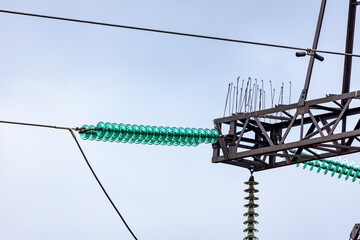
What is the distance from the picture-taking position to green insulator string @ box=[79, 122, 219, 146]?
27250 mm

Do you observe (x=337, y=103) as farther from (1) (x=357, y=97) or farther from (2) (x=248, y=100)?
(2) (x=248, y=100)

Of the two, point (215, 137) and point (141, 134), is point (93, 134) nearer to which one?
point (141, 134)

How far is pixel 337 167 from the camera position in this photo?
30547mm

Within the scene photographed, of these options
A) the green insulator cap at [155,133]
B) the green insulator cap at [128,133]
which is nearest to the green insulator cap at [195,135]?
the green insulator cap at [155,133]

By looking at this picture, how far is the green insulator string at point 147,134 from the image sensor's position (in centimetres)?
2725

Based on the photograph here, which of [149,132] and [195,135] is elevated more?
[195,135]

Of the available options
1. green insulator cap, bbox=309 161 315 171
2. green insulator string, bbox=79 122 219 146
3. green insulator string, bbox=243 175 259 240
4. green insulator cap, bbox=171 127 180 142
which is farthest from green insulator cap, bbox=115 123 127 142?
green insulator cap, bbox=309 161 315 171

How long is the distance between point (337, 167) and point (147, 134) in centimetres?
494

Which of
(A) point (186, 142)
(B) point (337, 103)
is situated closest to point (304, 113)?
(B) point (337, 103)

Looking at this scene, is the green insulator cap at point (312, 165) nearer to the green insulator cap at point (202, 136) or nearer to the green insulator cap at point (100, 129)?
the green insulator cap at point (202, 136)

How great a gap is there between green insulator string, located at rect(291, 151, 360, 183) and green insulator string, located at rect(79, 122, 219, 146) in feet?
9.63

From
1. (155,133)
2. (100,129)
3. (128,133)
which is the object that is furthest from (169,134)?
(100,129)

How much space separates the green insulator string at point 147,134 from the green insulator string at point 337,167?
9.63 feet

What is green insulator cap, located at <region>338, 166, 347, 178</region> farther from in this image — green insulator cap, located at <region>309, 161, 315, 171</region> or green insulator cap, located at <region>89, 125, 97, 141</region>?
green insulator cap, located at <region>89, 125, 97, 141</region>
